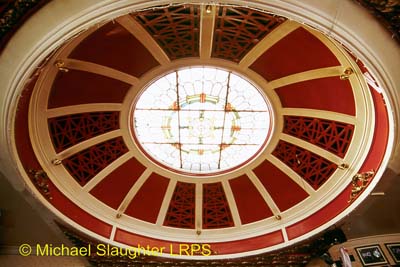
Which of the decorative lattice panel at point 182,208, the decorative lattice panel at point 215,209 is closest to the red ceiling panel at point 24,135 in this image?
the decorative lattice panel at point 182,208

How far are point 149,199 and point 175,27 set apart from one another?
14.7 ft

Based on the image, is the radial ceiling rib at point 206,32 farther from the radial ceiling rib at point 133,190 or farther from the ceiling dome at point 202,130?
the radial ceiling rib at point 133,190

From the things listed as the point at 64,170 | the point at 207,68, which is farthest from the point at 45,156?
the point at 207,68

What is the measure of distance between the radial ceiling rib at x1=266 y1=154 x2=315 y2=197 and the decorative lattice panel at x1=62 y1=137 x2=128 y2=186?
3.36 meters

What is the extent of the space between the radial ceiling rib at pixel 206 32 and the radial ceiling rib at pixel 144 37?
0.72 metres

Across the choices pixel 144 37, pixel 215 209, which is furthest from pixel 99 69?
pixel 215 209

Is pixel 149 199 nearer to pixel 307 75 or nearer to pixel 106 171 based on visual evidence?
pixel 106 171

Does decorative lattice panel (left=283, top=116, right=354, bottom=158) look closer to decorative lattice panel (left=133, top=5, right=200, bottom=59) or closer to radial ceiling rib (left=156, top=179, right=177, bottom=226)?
decorative lattice panel (left=133, top=5, right=200, bottom=59)

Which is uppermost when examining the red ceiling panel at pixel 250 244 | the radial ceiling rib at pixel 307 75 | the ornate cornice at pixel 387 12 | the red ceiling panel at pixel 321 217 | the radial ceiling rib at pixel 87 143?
the radial ceiling rib at pixel 307 75

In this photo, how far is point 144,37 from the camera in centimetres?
650

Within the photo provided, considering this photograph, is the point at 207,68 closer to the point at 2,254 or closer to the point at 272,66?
the point at 272,66

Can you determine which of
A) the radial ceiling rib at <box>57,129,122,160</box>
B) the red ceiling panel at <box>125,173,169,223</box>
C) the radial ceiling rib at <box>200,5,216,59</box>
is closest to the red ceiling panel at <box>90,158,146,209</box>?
the red ceiling panel at <box>125,173,169,223</box>

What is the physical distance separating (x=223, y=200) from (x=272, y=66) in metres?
3.65

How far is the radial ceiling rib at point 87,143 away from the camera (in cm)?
779
